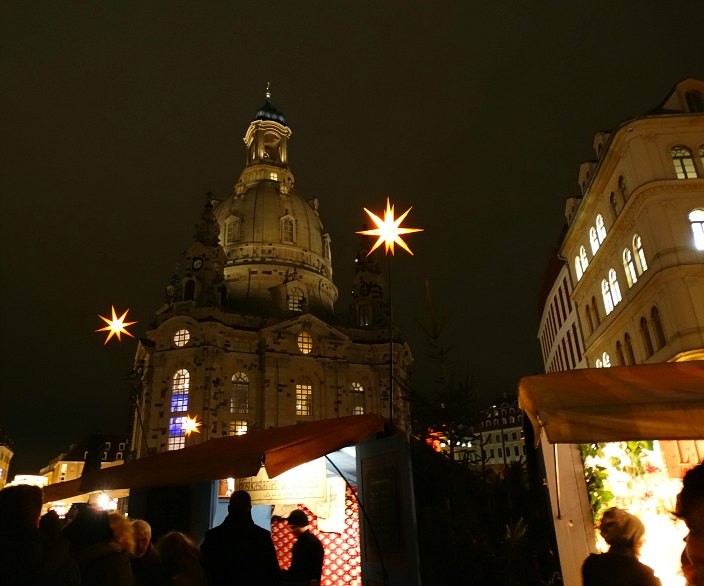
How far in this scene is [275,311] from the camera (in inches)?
2349

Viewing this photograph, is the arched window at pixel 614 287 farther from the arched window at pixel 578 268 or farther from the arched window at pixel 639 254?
the arched window at pixel 578 268

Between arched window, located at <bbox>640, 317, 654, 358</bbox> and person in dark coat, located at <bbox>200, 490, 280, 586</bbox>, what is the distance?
2041cm

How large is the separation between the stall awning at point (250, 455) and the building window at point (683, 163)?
2054cm

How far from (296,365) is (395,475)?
154 feet

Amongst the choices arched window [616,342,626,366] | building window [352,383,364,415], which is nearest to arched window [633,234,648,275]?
arched window [616,342,626,366]

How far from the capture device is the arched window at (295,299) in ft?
200

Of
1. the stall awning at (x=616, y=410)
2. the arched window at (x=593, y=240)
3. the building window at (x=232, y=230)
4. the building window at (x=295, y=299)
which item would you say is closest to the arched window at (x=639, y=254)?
the arched window at (x=593, y=240)

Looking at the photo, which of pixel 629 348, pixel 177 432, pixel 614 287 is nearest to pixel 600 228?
pixel 614 287

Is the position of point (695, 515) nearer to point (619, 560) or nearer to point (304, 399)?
point (619, 560)

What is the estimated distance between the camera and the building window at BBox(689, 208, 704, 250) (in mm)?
21438

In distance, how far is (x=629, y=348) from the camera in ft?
81.9

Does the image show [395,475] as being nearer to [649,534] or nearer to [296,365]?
[649,534]

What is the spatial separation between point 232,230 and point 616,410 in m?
63.1

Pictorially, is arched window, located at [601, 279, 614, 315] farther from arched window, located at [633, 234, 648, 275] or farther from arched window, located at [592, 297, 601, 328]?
arched window, located at [633, 234, 648, 275]
